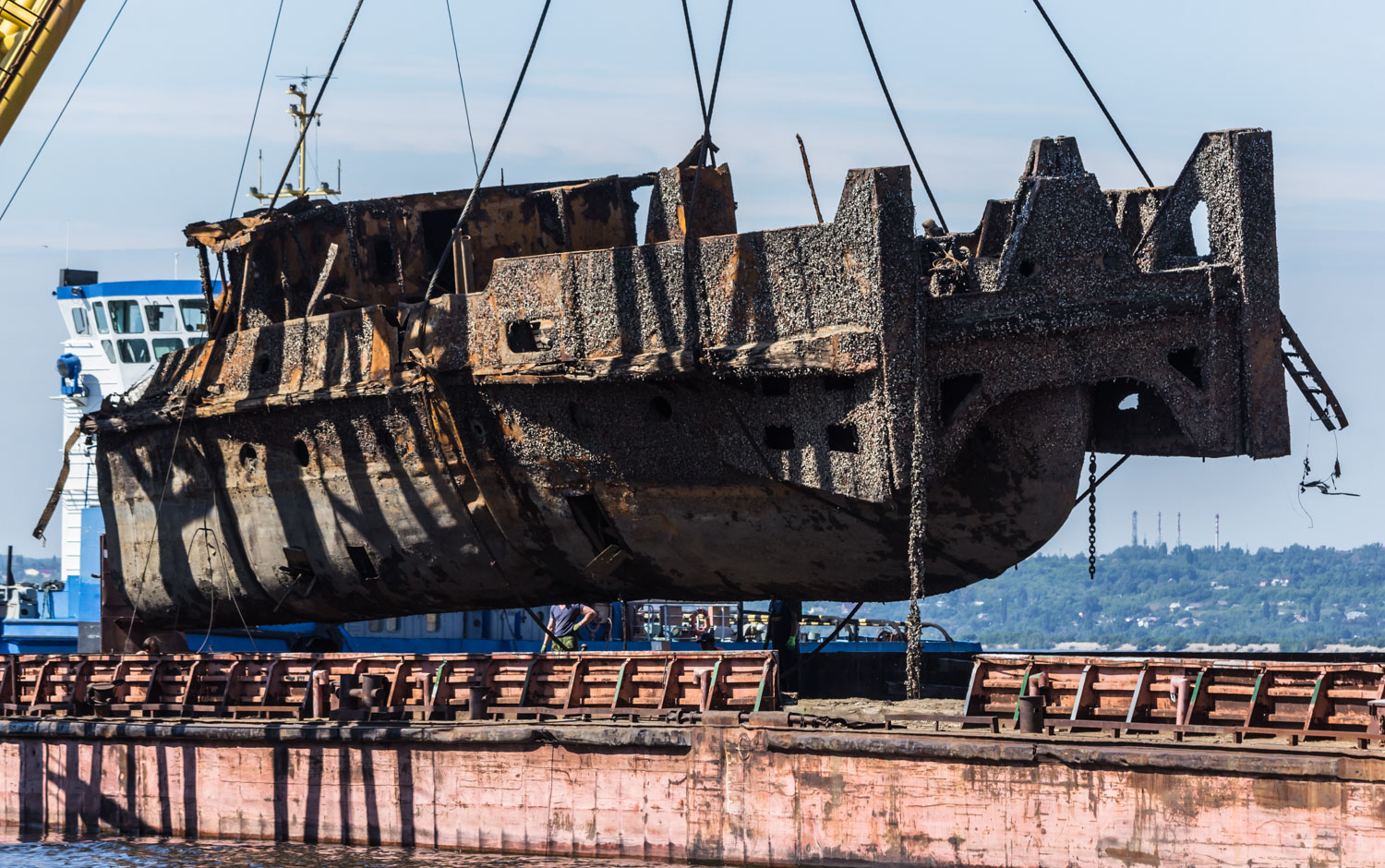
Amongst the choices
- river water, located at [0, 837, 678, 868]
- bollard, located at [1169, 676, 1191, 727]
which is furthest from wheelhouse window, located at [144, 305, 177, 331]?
bollard, located at [1169, 676, 1191, 727]

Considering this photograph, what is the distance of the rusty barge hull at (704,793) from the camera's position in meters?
11.0

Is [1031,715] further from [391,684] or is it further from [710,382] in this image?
[391,684]

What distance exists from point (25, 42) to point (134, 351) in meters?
11.3

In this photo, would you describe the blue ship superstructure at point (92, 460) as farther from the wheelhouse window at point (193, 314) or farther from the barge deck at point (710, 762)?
the barge deck at point (710, 762)

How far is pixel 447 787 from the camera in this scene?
47.9ft

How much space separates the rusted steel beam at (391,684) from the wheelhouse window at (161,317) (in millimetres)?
9302

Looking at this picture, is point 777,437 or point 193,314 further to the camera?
point 193,314

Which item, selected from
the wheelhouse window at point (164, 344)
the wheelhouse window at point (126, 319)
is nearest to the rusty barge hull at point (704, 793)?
the wheelhouse window at point (164, 344)

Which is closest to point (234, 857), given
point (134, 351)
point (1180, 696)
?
point (1180, 696)

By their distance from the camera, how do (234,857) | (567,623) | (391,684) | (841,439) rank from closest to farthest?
(234,857), (841,439), (391,684), (567,623)

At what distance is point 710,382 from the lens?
49.9ft

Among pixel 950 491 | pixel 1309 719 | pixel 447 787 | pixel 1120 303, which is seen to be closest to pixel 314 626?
pixel 447 787

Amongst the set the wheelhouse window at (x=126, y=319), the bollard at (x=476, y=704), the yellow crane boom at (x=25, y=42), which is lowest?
the bollard at (x=476, y=704)

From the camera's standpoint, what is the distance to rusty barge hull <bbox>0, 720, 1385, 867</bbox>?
11031 mm
